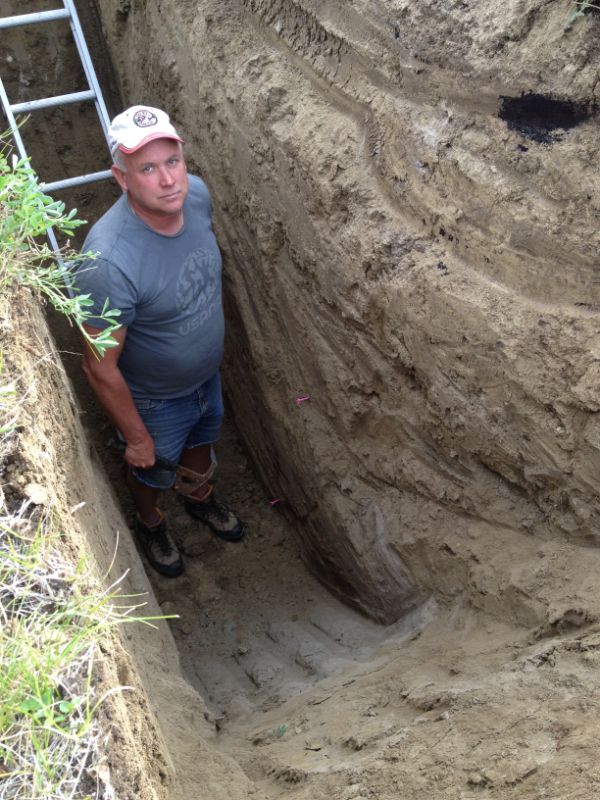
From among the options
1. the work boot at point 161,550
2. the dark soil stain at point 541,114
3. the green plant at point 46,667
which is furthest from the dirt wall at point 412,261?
the green plant at point 46,667

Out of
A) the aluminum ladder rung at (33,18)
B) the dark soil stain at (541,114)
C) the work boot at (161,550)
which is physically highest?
the aluminum ladder rung at (33,18)

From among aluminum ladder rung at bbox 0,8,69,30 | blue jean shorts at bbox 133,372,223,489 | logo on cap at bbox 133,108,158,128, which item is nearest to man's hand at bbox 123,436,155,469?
blue jean shorts at bbox 133,372,223,489

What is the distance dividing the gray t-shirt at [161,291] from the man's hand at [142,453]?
0.21m

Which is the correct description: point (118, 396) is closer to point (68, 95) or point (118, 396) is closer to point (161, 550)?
point (161, 550)

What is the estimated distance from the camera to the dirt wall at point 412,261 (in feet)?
9.34

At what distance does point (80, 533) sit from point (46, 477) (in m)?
0.24

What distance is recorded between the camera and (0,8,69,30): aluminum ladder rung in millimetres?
4458

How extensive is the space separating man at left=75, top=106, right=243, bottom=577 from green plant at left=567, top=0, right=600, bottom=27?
60.0 inches

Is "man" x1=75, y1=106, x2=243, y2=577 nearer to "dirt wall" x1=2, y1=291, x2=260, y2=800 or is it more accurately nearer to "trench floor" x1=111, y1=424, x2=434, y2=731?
"dirt wall" x1=2, y1=291, x2=260, y2=800

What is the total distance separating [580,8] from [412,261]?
989mm

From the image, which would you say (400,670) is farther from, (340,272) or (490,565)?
(340,272)

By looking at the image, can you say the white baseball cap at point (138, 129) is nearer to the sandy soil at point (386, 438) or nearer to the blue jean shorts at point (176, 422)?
the sandy soil at point (386, 438)

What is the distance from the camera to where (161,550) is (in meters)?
4.65

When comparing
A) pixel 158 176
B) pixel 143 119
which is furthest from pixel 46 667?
pixel 143 119
